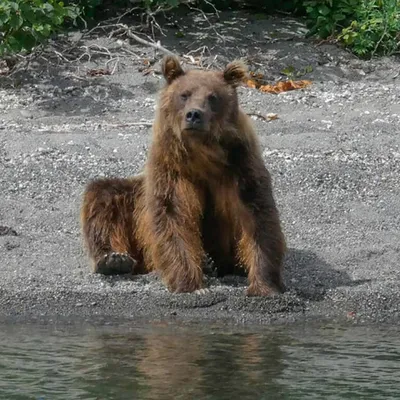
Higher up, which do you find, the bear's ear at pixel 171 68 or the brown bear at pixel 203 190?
the bear's ear at pixel 171 68

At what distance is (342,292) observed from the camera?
8.29 metres

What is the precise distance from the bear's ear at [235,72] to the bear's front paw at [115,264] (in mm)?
1419

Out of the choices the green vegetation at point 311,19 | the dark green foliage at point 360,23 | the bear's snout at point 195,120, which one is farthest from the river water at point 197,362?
the dark green foliage at point 360,23

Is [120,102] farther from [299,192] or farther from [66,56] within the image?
[299,192]

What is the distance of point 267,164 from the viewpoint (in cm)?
1099

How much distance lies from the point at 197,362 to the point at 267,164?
4304 mm

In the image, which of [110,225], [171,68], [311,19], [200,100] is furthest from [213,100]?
[311,19]

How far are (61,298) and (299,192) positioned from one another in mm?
2974

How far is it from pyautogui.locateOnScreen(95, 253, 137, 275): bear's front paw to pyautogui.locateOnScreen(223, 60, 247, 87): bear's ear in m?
1.42

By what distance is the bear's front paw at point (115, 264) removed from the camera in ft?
27.9

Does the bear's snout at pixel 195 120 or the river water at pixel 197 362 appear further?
the bear's snout at pixel 195 120

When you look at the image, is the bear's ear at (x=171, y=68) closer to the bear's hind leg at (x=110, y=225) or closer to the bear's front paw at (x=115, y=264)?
the bear's hind leg at (x=110, y=225)

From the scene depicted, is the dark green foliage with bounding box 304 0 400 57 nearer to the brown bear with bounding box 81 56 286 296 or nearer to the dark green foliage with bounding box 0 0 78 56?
the dark green foliage with bounding box 0 0 78 56

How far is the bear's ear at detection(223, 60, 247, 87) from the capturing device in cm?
835
